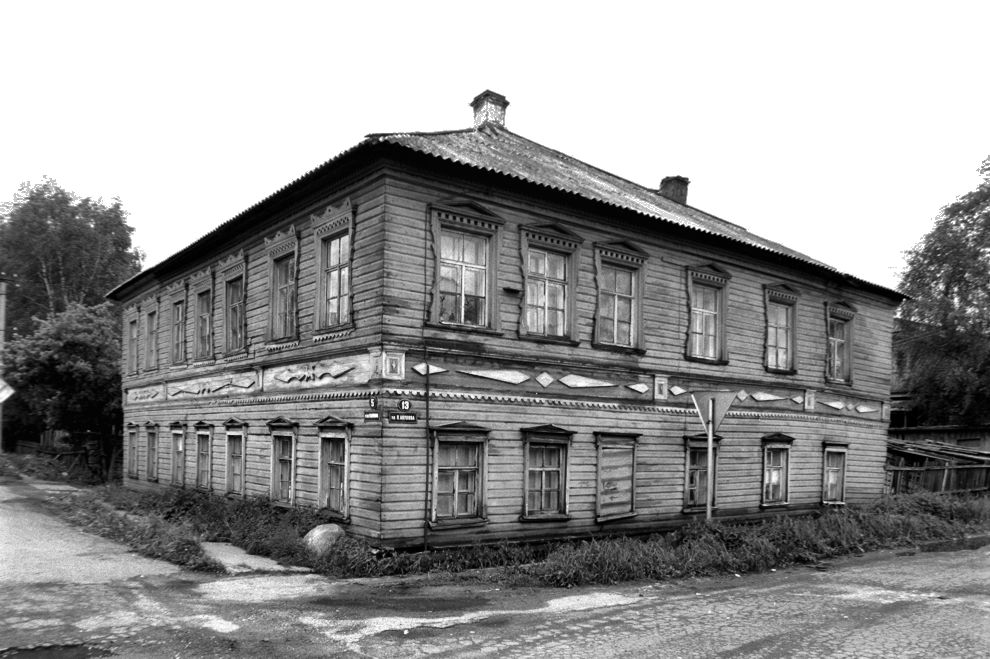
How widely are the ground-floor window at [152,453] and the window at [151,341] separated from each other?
1.80 m

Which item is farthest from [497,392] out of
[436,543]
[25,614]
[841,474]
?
[841,474]

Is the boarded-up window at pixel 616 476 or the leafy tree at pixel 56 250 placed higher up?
the leafy tree at pixel 56 250

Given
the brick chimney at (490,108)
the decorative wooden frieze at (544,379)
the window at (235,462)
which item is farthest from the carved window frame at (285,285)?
the brick chimney at (490,108)

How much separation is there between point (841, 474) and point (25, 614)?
1750 cm

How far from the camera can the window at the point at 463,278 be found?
40.5ft

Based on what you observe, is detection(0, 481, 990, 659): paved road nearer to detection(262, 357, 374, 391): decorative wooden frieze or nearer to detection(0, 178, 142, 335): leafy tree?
detection(262, 357, 374, 391): decorative wooden frieze

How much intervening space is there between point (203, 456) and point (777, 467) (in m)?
13.1

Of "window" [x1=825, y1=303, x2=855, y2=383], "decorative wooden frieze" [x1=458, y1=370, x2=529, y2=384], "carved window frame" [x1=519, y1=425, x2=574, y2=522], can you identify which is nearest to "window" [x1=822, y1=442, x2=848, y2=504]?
"window" [x1=825, y1=303, x2=855, y2=383]

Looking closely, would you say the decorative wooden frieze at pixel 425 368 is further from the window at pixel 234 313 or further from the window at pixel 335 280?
the window at pixel 234 313

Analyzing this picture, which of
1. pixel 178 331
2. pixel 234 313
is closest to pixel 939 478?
pixel 234 313

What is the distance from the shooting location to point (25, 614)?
316 inches

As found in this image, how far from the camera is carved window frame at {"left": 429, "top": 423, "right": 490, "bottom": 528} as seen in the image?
11.7 meters

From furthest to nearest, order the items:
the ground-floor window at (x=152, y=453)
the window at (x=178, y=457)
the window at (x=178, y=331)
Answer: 1. the ground-floor window at (x=152, y=453)
2. the window at (x=178, y=331)
3. the window at (x=178, y=457)

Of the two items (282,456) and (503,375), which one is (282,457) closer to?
(282,456)
